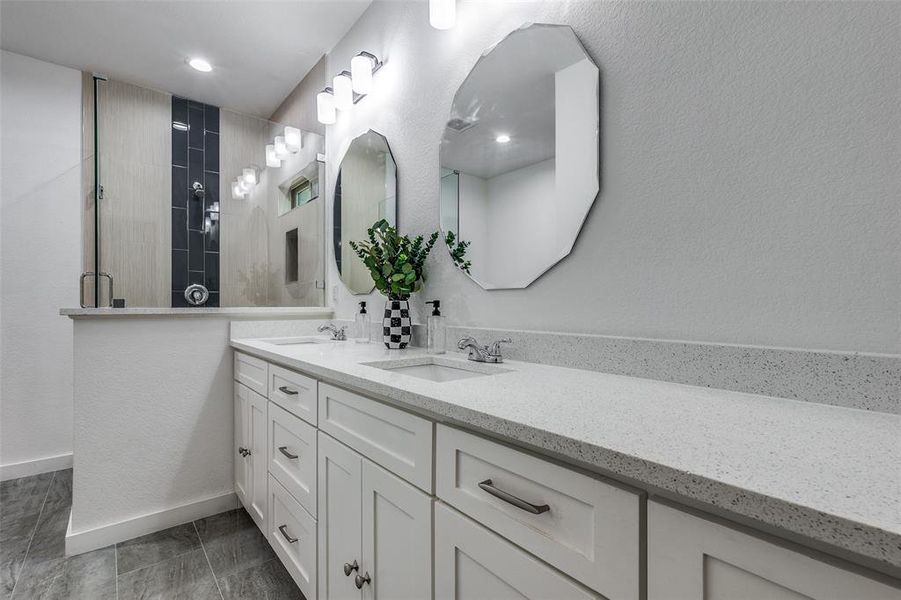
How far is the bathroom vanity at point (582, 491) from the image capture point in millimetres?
411

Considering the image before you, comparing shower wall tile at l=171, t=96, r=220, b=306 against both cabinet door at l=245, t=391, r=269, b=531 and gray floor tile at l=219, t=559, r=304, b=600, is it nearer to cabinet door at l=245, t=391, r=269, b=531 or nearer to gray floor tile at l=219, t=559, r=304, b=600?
cabinet door at l=245, t=391, r=269, b=531

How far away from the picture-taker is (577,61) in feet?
3.88

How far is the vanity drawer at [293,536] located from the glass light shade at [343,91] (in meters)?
1.86

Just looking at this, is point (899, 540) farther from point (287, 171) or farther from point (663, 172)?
point (287, 171)

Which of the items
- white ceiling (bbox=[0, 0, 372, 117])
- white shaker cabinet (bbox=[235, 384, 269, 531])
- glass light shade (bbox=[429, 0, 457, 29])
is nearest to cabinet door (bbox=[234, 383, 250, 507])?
white shaker cabinet (bbox=[235, 384, 269, 531])

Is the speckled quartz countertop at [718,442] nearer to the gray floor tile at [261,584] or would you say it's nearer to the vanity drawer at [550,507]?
the vanity drawer at [550,507]

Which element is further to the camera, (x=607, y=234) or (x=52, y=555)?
(x=52, y=555)

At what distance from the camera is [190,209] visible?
2.42 m

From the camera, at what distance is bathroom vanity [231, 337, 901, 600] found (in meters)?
0.41

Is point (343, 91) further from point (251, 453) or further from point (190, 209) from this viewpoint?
point (251, 453)

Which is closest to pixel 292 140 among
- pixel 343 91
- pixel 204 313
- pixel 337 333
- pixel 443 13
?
pixel 343 91

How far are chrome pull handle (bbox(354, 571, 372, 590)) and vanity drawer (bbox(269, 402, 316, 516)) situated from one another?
294 mm

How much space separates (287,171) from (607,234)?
217 centimetres

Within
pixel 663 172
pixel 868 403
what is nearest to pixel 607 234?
pixel 663 172
